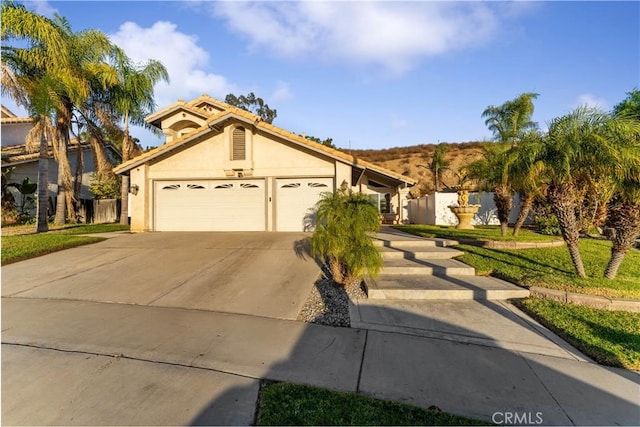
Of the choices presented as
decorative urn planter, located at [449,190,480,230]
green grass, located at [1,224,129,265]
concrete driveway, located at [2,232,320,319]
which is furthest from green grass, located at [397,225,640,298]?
green grass, located at [1,224,129,265]

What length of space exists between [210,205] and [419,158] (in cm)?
3522

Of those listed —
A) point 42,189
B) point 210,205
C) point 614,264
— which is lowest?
point 614,264

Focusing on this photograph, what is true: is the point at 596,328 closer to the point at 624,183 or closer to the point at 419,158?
the point at 624,183

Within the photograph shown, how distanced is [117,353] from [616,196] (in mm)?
8867

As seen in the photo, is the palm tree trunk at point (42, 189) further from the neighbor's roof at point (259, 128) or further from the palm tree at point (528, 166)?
the palm tree at point (528, 166)

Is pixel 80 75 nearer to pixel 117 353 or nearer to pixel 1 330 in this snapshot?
pixel 1 330

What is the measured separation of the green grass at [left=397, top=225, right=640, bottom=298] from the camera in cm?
572

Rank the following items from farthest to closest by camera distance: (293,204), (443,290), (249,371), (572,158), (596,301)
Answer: (293,204)
(572,158)
(443,290)
(596,301)
(249,371)

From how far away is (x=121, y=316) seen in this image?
15.9 ft

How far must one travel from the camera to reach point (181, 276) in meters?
6.78

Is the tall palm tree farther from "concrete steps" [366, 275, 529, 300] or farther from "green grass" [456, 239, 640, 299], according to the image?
"concrete steps" [366, 275, 529, 300]

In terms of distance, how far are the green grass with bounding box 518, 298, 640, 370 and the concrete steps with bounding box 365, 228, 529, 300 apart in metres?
0.61

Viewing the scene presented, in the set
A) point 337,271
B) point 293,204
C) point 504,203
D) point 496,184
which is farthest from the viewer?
point 293,204

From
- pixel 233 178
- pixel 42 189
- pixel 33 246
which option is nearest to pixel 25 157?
pixel 42 189
